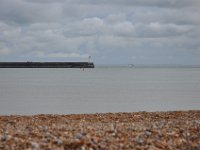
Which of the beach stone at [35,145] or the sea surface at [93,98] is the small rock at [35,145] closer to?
the beach stone at [35,145]

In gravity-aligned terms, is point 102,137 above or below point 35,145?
above

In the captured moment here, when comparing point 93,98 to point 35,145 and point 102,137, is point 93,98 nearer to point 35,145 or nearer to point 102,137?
point 102,137

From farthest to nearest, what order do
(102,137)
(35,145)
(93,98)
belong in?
1. (93,98)
2. (102,137)
3. (35,145)

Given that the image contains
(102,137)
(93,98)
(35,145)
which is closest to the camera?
(35,145)

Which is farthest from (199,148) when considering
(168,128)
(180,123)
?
(180,123)

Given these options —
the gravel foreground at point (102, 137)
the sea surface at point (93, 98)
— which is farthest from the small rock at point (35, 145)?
the sea surface at point (93, 98)

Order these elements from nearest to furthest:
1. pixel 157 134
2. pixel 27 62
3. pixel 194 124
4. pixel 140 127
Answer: pixel 157 134, pixel 140 127, pixel 194 124, pixel 27 62

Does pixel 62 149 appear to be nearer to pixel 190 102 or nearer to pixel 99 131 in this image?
pixel 99 131

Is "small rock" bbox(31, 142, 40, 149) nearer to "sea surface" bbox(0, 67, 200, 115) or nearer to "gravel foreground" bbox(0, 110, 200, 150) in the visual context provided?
"gravel foreground" bbox(0, 110, 200, 150)

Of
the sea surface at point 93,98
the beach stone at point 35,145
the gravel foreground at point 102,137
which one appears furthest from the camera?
the sea surface at point 93,98

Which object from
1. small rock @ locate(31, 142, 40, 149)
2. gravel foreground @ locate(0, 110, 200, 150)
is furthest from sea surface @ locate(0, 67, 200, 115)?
small rock @ locate(31, 142, 40, 149)

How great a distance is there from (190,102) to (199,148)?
28.3 metres

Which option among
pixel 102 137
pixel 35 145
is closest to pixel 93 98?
pixel 102 137

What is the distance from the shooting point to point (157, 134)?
12273 millimetres
